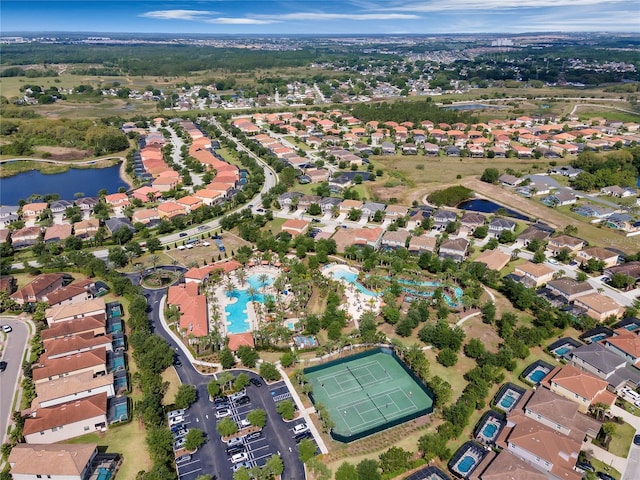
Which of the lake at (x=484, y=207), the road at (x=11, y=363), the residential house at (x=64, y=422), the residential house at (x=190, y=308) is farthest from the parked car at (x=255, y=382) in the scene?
the lake at (x=484, y=207)

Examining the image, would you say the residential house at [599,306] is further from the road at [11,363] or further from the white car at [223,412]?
the road at [11,363]

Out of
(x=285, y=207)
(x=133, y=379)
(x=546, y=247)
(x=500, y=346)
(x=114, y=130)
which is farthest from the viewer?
(x=114, y=130)

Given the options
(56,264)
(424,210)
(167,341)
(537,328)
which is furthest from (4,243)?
(537,328)

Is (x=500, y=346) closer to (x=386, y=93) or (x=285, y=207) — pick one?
(x=285, y=207)

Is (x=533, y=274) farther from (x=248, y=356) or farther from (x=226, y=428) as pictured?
(x=226, y=428)

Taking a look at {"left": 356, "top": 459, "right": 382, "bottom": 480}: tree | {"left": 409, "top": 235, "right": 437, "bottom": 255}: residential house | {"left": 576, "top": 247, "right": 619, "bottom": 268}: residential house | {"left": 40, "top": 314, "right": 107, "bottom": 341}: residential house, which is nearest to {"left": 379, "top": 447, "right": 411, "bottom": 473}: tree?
{"left": 356, "top": 459, "right": 382, "bottom": 480}: tree

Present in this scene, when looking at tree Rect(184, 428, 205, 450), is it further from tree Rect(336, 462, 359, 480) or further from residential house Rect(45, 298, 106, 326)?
residential house Rect(45, 298, 106, 326)
